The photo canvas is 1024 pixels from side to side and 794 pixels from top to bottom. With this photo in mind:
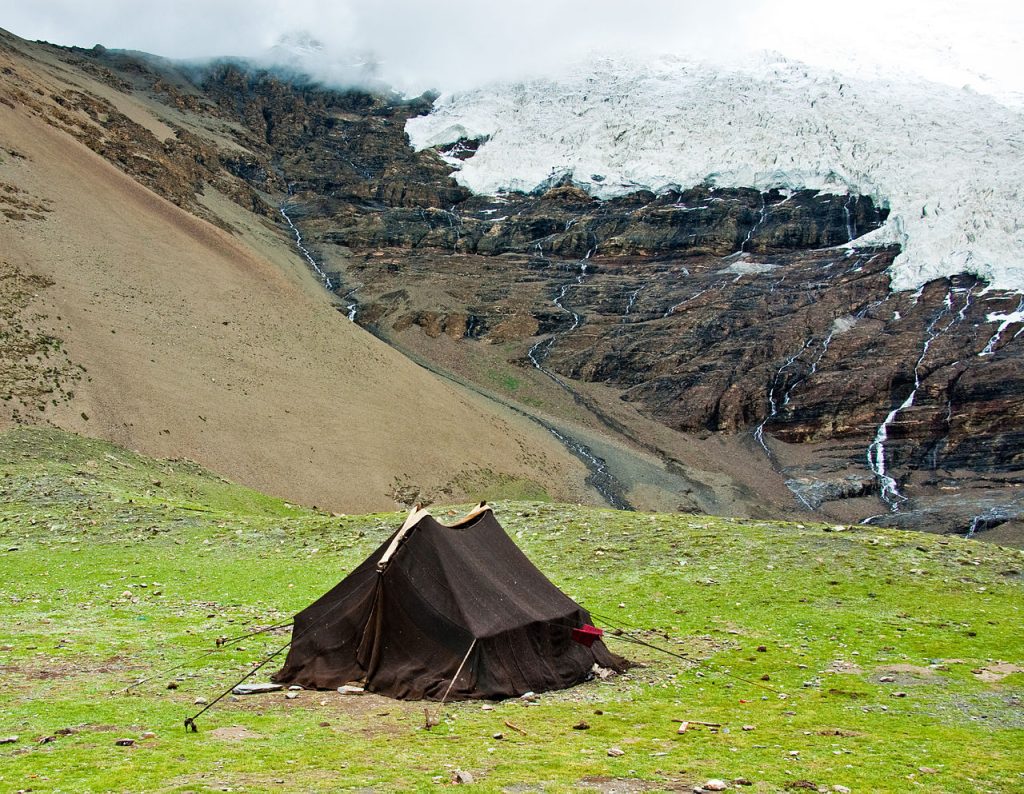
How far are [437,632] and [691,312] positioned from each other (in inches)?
4214

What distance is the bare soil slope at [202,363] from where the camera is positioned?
51.5 m

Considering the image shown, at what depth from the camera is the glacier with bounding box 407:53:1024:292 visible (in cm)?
11938

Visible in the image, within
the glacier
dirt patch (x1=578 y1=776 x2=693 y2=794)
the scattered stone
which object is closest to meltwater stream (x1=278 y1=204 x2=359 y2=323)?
the glacier

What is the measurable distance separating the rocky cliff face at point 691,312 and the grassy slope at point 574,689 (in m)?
57.8

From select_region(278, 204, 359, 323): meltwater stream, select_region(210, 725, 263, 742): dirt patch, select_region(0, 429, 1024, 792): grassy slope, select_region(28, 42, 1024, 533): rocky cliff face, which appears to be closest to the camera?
select_region(0, 429, 1024, 792): grassy slope

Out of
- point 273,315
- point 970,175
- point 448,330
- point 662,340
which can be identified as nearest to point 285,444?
point 273,315

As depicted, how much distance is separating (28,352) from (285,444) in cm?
1579

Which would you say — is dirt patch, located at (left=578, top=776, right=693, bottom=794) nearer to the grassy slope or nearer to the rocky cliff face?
the grassy slope

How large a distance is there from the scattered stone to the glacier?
11429 cm

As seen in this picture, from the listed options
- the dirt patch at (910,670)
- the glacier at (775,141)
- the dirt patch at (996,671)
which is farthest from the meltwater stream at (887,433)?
the dirt patch at (910,670)

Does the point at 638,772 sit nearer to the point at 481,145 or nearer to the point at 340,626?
the point at 340,626

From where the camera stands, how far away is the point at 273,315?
250 ft

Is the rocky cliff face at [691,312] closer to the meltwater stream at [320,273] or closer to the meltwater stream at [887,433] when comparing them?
the meltwater stream at [887,433]

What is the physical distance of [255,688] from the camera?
1384 centimetres
